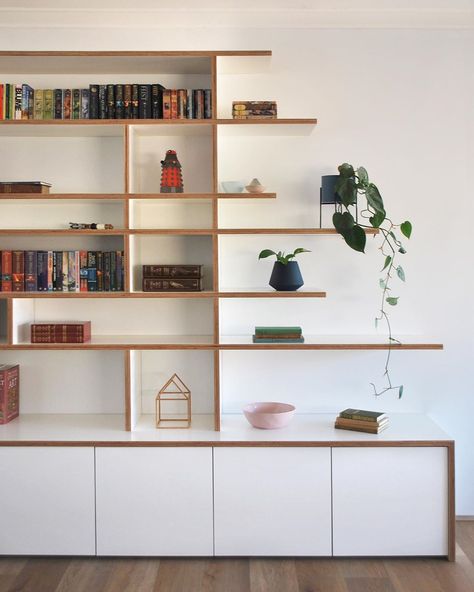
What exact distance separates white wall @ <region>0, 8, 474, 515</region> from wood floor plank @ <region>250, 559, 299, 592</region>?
81cm

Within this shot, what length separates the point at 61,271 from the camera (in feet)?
10.1

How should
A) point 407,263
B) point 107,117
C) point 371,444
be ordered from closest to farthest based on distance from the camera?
point 371,444, point 107,117, point 407,263

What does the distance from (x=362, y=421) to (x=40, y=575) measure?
60.9 inches

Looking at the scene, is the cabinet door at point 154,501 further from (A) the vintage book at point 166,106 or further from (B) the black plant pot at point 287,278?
(A) the vintage book at point 166,106

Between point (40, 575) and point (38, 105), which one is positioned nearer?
point (40, 575)

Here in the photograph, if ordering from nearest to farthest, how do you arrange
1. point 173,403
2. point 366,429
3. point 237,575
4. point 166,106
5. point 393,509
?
point 237,575 < point 393,509 < point 366,429 < point 166,106 < point 173,403

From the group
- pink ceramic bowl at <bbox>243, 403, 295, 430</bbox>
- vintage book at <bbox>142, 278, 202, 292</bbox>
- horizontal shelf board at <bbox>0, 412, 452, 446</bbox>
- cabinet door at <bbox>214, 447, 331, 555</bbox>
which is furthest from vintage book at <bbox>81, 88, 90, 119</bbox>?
cabinet door at <bbox>214, 447, 331, 555</bbox>

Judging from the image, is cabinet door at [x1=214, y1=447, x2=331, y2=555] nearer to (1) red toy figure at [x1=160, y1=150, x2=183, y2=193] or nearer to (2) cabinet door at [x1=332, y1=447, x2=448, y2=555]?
(2) cabinet door at [x1=332, y1=447, x2=448, y2=555]

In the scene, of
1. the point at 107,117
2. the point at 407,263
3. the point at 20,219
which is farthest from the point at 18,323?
the point at 407,263

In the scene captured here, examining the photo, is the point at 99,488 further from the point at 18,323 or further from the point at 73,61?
the point at 73,61

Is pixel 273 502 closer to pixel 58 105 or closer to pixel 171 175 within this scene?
pixel 171 175

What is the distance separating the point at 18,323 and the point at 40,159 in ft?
2.76

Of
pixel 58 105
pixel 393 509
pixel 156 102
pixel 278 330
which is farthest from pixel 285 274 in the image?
pixel 58 105

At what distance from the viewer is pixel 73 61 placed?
121 inches
